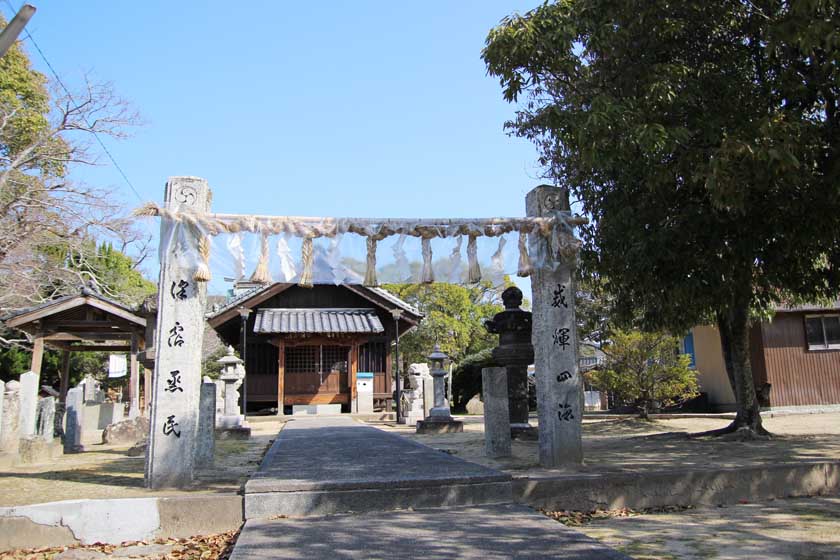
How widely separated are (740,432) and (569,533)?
325 inches

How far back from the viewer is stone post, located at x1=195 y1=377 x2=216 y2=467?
29.2ft

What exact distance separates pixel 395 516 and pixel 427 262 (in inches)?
146

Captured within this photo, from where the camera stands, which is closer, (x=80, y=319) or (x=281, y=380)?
(x=80, y=319)

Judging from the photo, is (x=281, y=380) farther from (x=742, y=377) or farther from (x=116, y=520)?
(x=116, y=520)

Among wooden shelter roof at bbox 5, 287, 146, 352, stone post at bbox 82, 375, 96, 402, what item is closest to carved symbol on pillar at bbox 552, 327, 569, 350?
wooden shelter roof at bbox 5, 287, 146, 352

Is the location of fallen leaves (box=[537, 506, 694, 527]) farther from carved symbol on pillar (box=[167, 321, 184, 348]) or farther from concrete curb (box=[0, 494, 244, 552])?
carved symbol on pillar (box=[167, 321, 184, 348])

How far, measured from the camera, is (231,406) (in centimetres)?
1598

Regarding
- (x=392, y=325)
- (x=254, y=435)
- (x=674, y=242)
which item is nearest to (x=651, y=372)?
(x=674, y=242)

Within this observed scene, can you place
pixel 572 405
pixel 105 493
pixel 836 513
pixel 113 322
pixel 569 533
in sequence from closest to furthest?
pixel 569 533 < pixel 836 513 < pixel 105 493 < pixel 572 405 < pixel 113 322

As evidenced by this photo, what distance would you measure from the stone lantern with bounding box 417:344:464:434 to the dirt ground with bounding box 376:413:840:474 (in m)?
0.53

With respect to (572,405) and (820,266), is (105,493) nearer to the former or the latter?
(572,405)

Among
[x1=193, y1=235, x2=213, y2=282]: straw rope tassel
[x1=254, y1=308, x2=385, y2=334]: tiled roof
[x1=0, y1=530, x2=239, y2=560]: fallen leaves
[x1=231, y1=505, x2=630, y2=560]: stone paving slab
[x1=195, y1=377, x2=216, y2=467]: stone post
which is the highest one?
[x1=254, y1=308, x2=385, y2=334]: tiled roof

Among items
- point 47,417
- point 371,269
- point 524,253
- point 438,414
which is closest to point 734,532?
point 524,253

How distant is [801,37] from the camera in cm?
627
